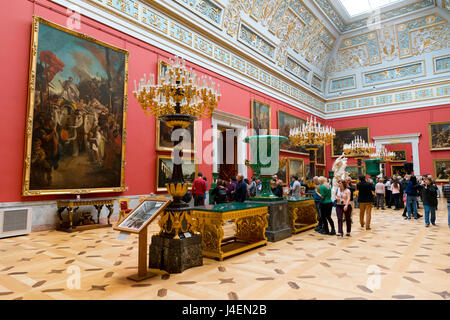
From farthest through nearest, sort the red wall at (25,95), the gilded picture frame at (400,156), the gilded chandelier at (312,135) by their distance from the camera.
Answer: the gilded picture frame at (400,156)
the gilded chandelier at (312,135)
the red wall at (25,95)

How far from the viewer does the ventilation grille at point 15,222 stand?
5559mm

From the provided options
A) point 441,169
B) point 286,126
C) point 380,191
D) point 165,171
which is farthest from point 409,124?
point 165,171

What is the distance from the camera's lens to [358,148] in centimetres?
1308

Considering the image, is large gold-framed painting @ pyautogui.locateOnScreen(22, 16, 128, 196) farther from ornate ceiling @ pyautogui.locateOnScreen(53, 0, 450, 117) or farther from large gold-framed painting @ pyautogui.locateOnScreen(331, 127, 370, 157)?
large gold-framed painting @ pyautogui.locateOnScreen(331, 127, 370, 157)

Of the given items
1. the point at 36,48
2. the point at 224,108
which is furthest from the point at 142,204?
the point at 224,108

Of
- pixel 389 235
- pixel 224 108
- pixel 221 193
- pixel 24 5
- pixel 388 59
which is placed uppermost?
pixel 388 59

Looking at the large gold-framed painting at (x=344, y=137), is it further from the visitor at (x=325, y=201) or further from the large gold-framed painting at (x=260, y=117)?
the visitor at (x=325, y=201)

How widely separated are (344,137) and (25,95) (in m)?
19.4

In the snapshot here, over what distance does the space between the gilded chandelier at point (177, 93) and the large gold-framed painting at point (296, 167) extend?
12.1 meters

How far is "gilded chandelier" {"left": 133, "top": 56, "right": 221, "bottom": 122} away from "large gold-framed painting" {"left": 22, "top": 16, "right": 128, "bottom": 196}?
3.41 m

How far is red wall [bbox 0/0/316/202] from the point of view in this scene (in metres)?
5.86

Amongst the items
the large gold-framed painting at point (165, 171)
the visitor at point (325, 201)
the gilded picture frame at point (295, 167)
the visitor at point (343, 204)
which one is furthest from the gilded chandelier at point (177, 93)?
the gilded picture frame at point (295, 167)
